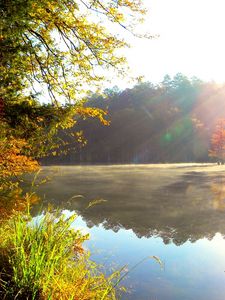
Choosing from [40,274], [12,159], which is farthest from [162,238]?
[40,274]

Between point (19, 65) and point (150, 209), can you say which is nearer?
point (19, 65)

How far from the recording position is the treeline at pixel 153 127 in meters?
95.6

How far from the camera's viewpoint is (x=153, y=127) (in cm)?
Result: 10081

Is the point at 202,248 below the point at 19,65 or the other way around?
below

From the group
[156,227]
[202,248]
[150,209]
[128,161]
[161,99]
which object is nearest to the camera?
[202,248]

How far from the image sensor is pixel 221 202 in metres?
22.6

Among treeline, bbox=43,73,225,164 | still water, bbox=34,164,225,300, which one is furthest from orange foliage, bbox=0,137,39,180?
treeline, bbox=43,73,225,164

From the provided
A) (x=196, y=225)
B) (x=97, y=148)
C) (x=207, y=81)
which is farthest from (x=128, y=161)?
(x=196, y=225)

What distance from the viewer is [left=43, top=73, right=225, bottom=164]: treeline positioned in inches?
3762

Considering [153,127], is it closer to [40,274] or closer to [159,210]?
[159,210]

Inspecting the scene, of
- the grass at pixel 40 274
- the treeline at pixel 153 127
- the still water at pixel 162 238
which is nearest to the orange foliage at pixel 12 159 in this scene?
the still water at pixel 162 238

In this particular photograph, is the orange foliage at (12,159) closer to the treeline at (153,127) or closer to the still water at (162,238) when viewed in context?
the still water at (162,238)

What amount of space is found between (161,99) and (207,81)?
23.3m

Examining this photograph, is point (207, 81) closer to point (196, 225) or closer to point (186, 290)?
point (196, 225)
